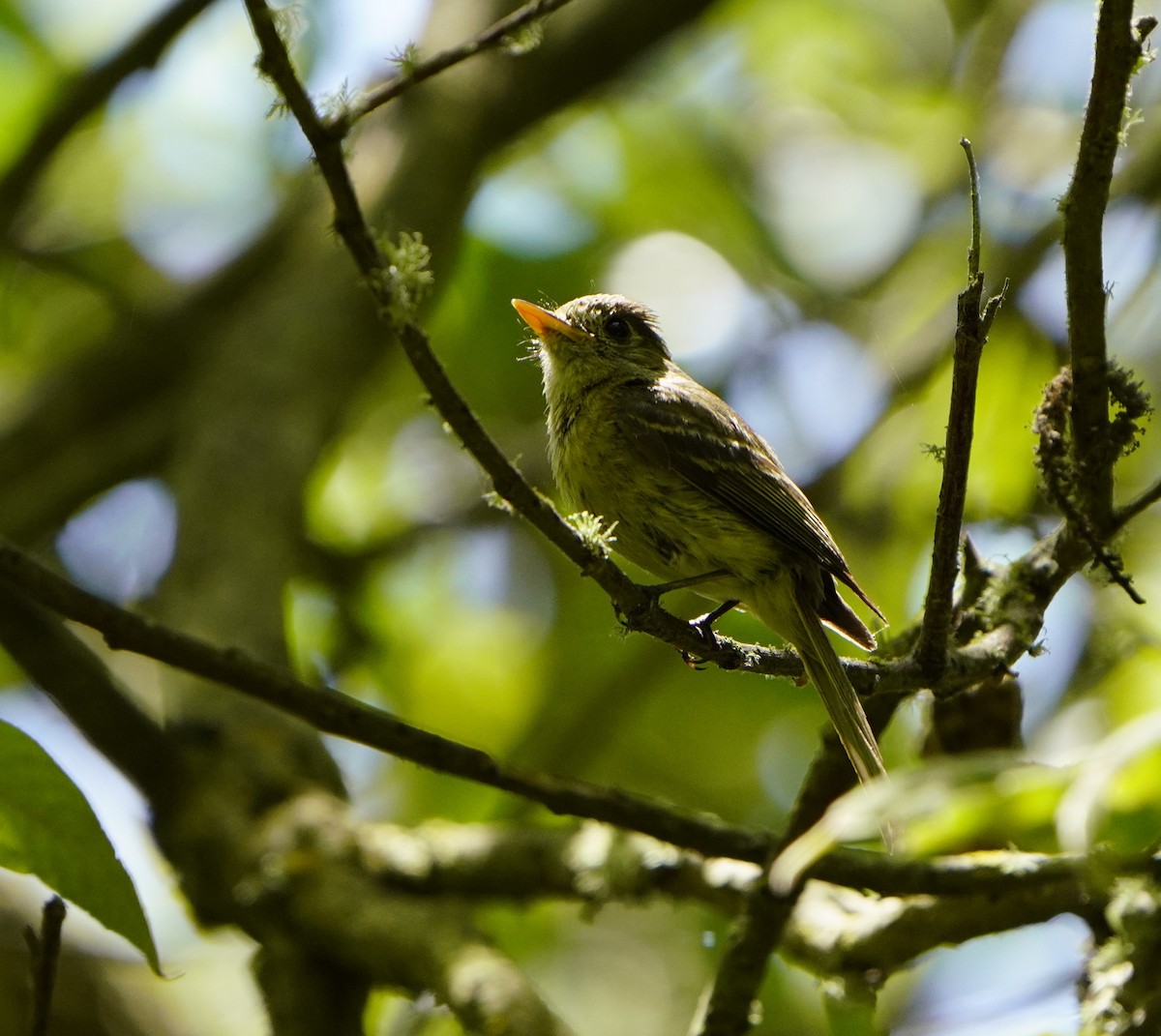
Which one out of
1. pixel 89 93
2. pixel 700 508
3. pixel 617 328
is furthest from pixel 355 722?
pixel 89 93

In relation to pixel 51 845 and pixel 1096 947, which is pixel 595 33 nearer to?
pixel 1096 947

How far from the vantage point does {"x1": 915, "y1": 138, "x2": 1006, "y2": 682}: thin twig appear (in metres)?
2.28

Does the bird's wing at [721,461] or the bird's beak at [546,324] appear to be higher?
the bird's beak at [546,324]

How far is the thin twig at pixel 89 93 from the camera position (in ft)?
17.8

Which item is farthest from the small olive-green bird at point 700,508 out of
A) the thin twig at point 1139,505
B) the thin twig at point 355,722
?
the thin twig at point 1139,505

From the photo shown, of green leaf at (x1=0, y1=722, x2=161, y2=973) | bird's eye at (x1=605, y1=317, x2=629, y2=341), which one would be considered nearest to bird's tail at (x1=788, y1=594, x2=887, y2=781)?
green leaf at (x1=0, y1=722, x2=161, y2=973)

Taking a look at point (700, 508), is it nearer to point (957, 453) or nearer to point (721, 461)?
point (721, 461)

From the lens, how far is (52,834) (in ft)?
6.53

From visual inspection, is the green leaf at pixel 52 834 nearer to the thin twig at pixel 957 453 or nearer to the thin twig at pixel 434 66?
the thin twig at pixel 434 66

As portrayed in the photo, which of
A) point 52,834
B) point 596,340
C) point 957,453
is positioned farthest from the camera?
point 596,340

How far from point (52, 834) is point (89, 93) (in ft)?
13.8

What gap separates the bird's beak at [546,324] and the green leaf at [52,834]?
3168 mm

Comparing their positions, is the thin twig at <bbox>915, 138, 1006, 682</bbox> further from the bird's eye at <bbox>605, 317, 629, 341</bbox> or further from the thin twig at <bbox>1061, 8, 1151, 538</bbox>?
the bird's eye at <bbox>605, 317, 629, 341</bbox>

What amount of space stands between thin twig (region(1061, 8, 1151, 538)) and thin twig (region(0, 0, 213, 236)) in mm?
4113
